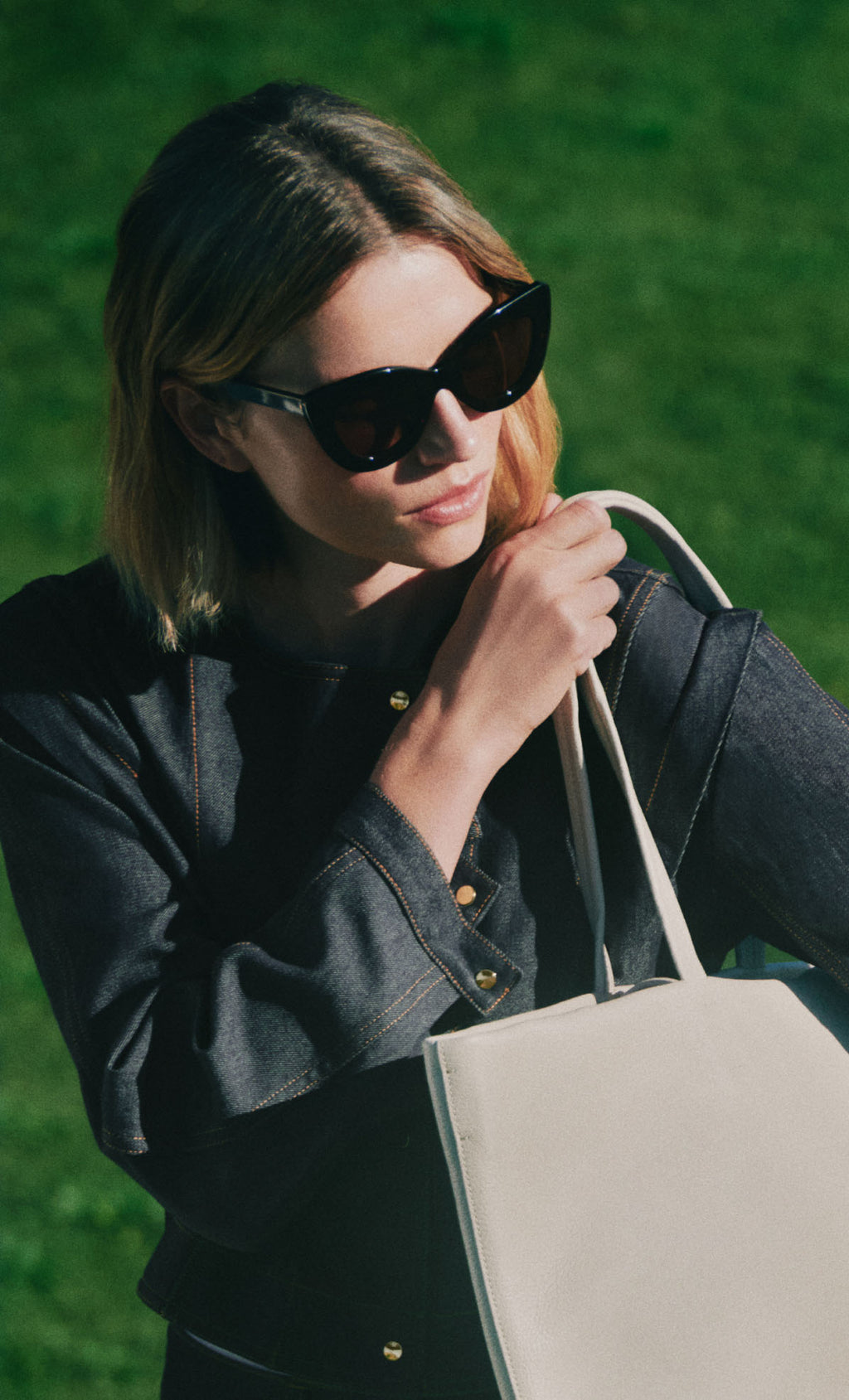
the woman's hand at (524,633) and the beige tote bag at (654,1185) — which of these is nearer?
the beige tote bag at (654,1185)

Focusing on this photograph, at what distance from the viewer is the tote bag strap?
5.13 ft

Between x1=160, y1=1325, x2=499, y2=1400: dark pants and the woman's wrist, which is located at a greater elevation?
the woman's wrist

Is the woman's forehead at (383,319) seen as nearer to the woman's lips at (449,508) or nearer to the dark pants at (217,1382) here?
the woman's lips at (449,508)

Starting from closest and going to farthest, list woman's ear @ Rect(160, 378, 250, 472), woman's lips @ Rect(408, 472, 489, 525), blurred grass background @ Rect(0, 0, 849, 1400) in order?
woman's lips @ Rect(408, 472, 489, 525) < woman's ear @ Rect(160, 378, 250, 472) < blurred grass background @ Rect(0, 0, 849, 1400)

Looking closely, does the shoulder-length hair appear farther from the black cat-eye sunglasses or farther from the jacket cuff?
the jacket cuff

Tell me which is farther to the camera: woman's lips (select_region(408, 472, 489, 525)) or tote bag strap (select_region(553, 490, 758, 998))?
woman's lips (select_region(408, 472, 489, 525))

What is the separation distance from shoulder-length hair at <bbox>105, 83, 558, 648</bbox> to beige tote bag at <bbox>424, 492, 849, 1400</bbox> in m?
0.54

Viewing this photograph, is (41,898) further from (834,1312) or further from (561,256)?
(561,256)

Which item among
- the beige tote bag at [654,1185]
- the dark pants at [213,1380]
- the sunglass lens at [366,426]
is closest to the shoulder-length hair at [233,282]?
the sunglass lens at [366,426]

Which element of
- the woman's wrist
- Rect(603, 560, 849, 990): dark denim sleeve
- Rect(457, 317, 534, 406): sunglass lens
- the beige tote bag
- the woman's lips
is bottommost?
the beige tote bag

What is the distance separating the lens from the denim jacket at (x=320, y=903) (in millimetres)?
1570

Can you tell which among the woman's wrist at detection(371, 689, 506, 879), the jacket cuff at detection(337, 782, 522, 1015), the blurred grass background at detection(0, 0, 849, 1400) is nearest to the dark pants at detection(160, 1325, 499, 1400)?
the jacket cuff at detection(337, 782, 522, 1015)

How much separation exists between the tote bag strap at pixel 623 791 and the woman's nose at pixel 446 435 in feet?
0.53

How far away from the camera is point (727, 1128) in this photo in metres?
1.53
